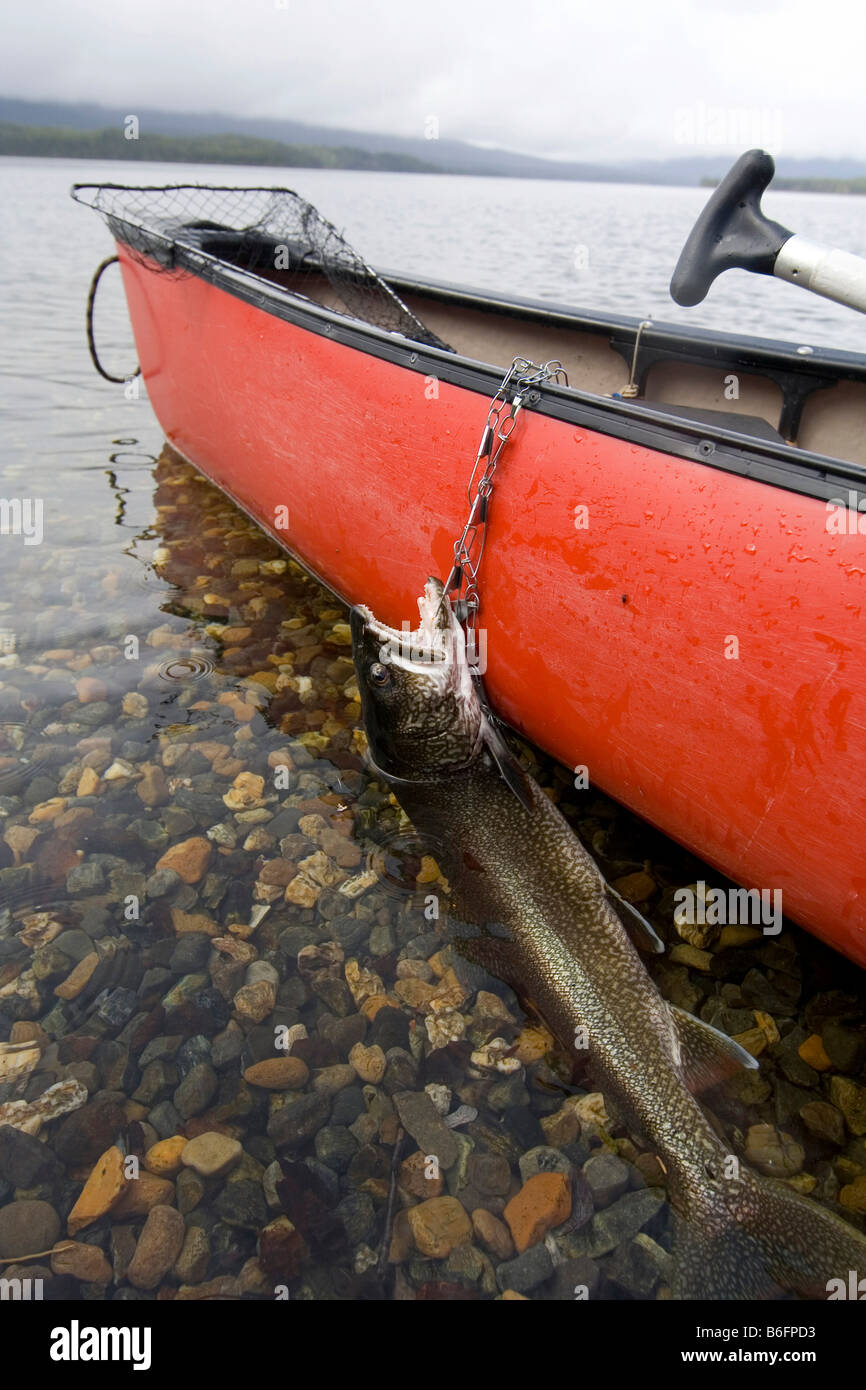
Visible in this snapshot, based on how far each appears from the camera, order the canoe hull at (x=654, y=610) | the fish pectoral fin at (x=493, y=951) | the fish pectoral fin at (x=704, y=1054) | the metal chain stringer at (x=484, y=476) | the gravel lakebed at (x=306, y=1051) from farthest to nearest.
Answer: the metal chain stringer at (x=484, y=476) < the fish pectoral fin at (x=493, y=951) < the fish pectoral fin at (x=704, y=1054) < the canoe hull at (x=654, y=610) < the gravel lakebed at (x=306, y=1051)

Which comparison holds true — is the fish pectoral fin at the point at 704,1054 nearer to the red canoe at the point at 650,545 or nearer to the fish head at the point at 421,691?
the red canoe at the point at 650,545

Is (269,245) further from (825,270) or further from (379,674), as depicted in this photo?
(379,674)

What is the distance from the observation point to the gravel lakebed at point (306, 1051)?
8.64 feet

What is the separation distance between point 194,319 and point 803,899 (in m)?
6.01

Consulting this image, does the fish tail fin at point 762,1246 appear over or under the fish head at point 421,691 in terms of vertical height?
under

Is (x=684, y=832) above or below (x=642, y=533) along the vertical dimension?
below

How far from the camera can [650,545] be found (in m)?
3.16

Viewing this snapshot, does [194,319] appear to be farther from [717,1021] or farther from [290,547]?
[717,1021]

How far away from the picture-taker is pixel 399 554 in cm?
457

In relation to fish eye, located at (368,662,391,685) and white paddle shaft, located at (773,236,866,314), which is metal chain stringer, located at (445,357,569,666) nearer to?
fish eye, located at (368,662,391,685)

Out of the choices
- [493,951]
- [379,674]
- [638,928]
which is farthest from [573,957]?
[379,674]

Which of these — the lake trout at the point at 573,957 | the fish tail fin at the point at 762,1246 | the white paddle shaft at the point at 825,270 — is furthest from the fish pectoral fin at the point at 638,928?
the white paddle shaft at the point at 825,270

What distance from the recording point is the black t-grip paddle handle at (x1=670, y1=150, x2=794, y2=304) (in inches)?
138
